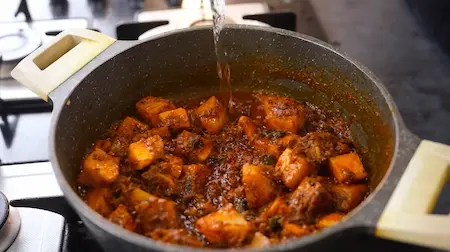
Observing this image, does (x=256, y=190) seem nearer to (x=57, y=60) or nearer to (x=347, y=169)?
(x=347, y=169)

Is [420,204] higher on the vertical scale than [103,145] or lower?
higher

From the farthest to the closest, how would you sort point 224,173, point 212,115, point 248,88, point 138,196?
1. point 248,88
2. point 212,115
3. point 224,173
4. point 138,196

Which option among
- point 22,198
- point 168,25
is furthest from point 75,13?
point 22,198

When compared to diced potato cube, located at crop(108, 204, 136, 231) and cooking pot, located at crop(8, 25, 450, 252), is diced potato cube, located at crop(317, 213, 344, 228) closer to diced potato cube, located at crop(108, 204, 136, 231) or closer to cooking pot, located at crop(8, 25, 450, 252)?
cooking pot, located at crop(8, 25, 450, 252)

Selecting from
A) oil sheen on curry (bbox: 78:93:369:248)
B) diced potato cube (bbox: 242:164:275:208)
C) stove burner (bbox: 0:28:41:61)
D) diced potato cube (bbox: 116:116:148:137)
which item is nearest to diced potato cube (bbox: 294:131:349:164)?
oil sheen on curry (bbox: 78:93:369:248)

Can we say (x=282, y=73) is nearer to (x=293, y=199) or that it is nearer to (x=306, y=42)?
(x=306, y=42)

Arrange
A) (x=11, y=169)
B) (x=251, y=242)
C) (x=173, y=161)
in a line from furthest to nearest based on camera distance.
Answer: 1. (x=11, y=169)
2. (x=173, y=161)
3. (x=251, y=242)

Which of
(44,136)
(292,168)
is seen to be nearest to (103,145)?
(44,136)
